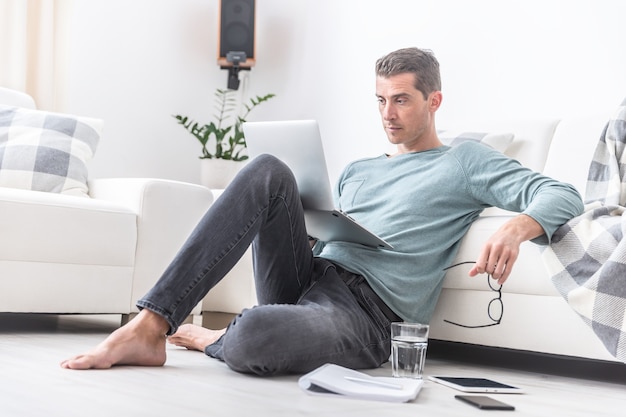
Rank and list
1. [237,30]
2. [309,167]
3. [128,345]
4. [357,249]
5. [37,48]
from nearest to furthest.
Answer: [128,345] → [309,167] → [357,249] → [37,48] → [237,30]

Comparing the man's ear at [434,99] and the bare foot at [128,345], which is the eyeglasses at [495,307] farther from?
the bare foot at [128,345]

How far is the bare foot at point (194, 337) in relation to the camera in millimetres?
2006

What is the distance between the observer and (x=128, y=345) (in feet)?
5.17

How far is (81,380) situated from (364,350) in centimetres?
60

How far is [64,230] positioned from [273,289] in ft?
2.91

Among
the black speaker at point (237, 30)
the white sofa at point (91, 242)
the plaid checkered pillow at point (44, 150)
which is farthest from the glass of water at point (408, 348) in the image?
the black speaker at point (237, 30)

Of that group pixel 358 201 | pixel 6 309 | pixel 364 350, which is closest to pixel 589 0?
pixel 358 201

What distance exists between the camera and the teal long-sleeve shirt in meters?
1.80

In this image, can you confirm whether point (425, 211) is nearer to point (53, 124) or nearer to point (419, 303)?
point (419, 303)

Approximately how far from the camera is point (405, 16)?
3705 mm

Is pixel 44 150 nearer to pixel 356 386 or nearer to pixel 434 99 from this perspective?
pixel 434 99

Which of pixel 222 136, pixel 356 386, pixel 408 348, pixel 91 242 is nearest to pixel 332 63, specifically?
pixel 222 136

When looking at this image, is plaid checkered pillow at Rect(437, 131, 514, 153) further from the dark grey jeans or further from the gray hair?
the dark grey jeans

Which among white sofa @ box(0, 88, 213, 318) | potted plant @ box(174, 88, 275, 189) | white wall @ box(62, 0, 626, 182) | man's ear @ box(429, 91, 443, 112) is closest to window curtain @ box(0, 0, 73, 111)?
white wall @ box(62, 0, 626, 182)
